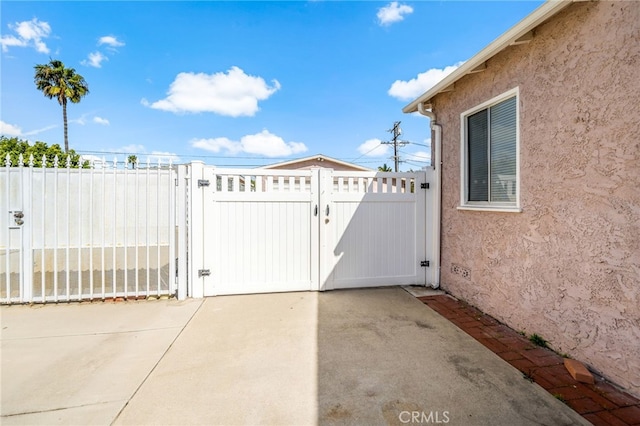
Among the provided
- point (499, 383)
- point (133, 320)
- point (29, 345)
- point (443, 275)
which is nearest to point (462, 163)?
point (443, 275)

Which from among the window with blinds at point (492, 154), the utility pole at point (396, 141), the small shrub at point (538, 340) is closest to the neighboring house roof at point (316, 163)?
the utility pole at point (396, 141)

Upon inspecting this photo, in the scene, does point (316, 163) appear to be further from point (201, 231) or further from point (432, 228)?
point (201, 231)

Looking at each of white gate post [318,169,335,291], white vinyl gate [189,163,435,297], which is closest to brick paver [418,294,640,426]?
white vinyl gate [189,163,435,297]

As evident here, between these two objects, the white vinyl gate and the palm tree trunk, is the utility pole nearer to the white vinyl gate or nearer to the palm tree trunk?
the white vinyl gate

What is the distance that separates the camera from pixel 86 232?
4043mm

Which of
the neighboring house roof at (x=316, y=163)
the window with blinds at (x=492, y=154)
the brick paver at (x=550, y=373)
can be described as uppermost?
the neighboring house roof at (x=316, y=163)

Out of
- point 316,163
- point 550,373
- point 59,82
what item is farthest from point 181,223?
point 59,82

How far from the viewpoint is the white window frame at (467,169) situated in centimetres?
314

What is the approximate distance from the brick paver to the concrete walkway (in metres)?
0.13

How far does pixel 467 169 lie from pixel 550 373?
8.61ft

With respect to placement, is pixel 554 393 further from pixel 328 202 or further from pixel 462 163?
pixel 328 202

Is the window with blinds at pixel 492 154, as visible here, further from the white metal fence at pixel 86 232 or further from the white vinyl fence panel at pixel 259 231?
the white metal fence at pixel 86 232

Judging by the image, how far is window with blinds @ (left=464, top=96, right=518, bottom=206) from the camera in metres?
3.33

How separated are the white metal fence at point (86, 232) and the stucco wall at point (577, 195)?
4572mm
